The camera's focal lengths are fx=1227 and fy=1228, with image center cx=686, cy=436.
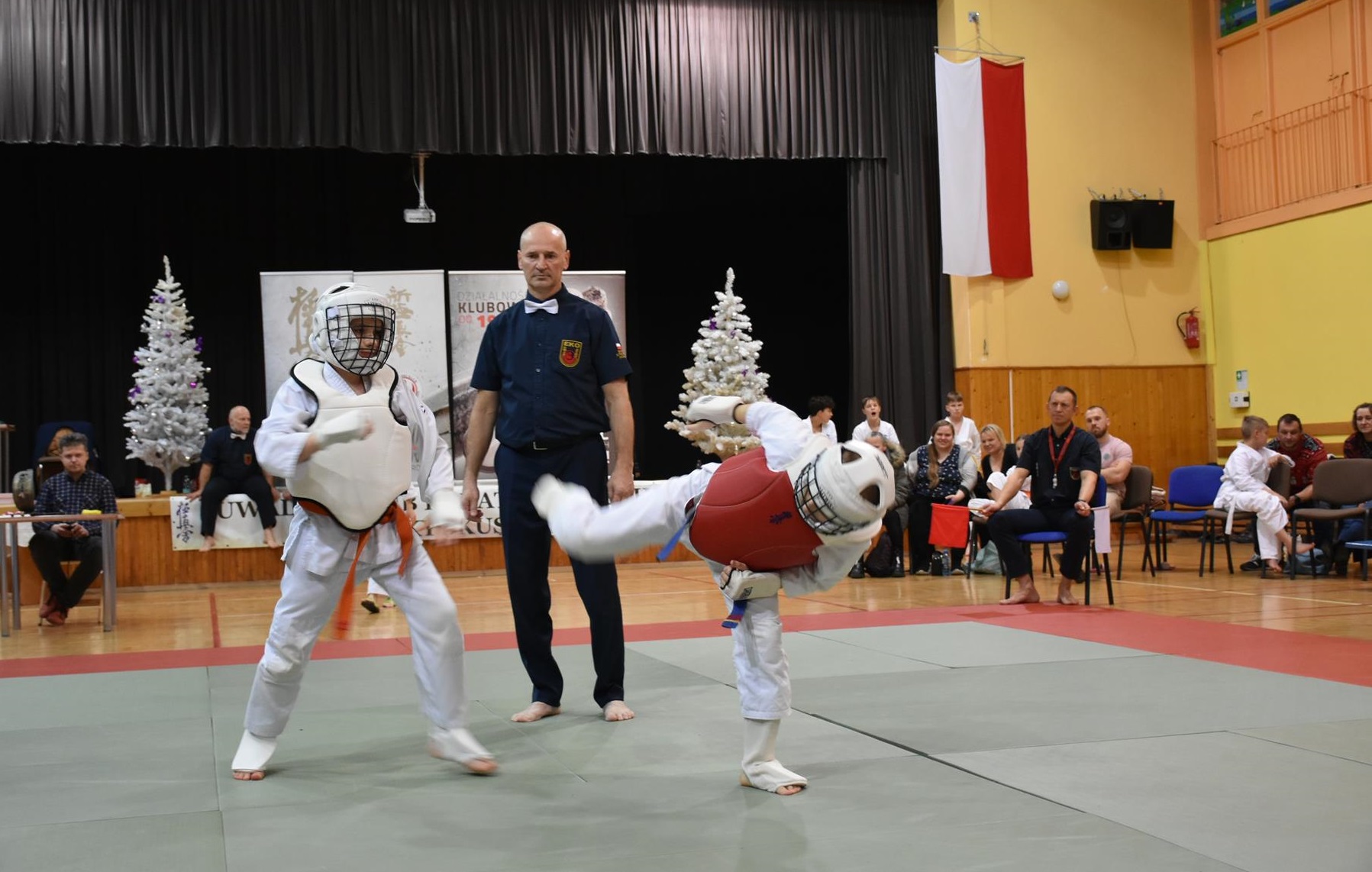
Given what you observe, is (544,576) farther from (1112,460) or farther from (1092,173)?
(1092,173)

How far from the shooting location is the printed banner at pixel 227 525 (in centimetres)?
989

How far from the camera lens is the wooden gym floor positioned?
618 centimetres

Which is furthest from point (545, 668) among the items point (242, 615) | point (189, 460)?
point (189, 460)

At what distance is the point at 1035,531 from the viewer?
7148 mm

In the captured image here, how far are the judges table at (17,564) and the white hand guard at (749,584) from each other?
4.98 metres

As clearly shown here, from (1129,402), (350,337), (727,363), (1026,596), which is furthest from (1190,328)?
(350,337)

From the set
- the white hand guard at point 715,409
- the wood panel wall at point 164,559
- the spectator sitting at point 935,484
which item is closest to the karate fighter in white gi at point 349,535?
the white hand guard at point 715,409

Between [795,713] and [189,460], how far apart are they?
335 inches

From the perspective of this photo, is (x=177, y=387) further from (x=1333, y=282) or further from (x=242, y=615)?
(x=1333, y=282)

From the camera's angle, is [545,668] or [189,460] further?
[189,460]

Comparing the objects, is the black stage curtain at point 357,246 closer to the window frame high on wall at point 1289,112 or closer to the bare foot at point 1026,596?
the window frame high on wall at point 1289,112

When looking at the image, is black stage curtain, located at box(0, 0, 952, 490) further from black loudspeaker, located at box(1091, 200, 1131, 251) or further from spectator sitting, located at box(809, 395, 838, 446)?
spectator sitting, located at box(809, 395, 838, 446)

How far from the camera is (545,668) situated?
4035 millimetres

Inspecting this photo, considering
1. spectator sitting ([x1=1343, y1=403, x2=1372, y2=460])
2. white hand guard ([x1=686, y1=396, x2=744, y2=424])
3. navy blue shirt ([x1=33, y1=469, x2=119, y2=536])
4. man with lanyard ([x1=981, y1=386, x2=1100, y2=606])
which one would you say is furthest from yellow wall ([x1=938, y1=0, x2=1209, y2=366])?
white hand guard ([x1=686, y1=396, x2=744, y2=424])
